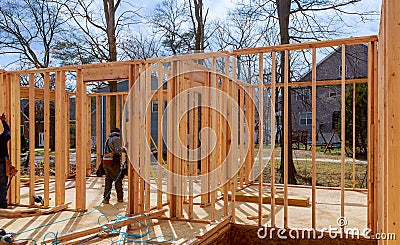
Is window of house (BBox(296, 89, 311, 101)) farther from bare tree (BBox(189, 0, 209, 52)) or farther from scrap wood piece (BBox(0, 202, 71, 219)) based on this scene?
scrap wood piece (BBox(0, 202, 71, 219))

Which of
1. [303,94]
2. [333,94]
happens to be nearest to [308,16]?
[303,94]

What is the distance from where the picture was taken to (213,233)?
5.14 meters

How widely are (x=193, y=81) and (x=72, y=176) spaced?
658cm

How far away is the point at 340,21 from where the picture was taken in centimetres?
1316

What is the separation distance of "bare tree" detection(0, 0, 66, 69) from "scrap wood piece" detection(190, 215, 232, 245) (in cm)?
1247

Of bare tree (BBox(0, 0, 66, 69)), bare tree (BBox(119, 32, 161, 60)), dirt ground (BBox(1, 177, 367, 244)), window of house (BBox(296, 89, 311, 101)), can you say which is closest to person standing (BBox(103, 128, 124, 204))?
dirt ground (BBox(1, 177, 367, 244))

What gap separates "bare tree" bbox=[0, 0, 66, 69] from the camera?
51.5 ft

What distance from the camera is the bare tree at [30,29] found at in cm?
1570

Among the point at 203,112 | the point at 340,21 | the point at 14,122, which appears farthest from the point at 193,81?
the point at 340,21

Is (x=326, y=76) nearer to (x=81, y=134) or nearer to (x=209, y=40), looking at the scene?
(x=209, y=40)

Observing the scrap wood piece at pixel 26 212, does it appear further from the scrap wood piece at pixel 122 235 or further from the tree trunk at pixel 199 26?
the tree trunk at pixel 199 26

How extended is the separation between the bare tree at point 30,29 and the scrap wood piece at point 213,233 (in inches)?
491

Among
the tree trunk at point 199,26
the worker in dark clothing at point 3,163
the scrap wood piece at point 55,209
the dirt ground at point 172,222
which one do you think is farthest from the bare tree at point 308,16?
the worker in dark clothing at point 3,163

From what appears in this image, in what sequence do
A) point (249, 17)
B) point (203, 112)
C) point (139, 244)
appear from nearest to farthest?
point (139, 244), point (203, 112), point (249, 17)
